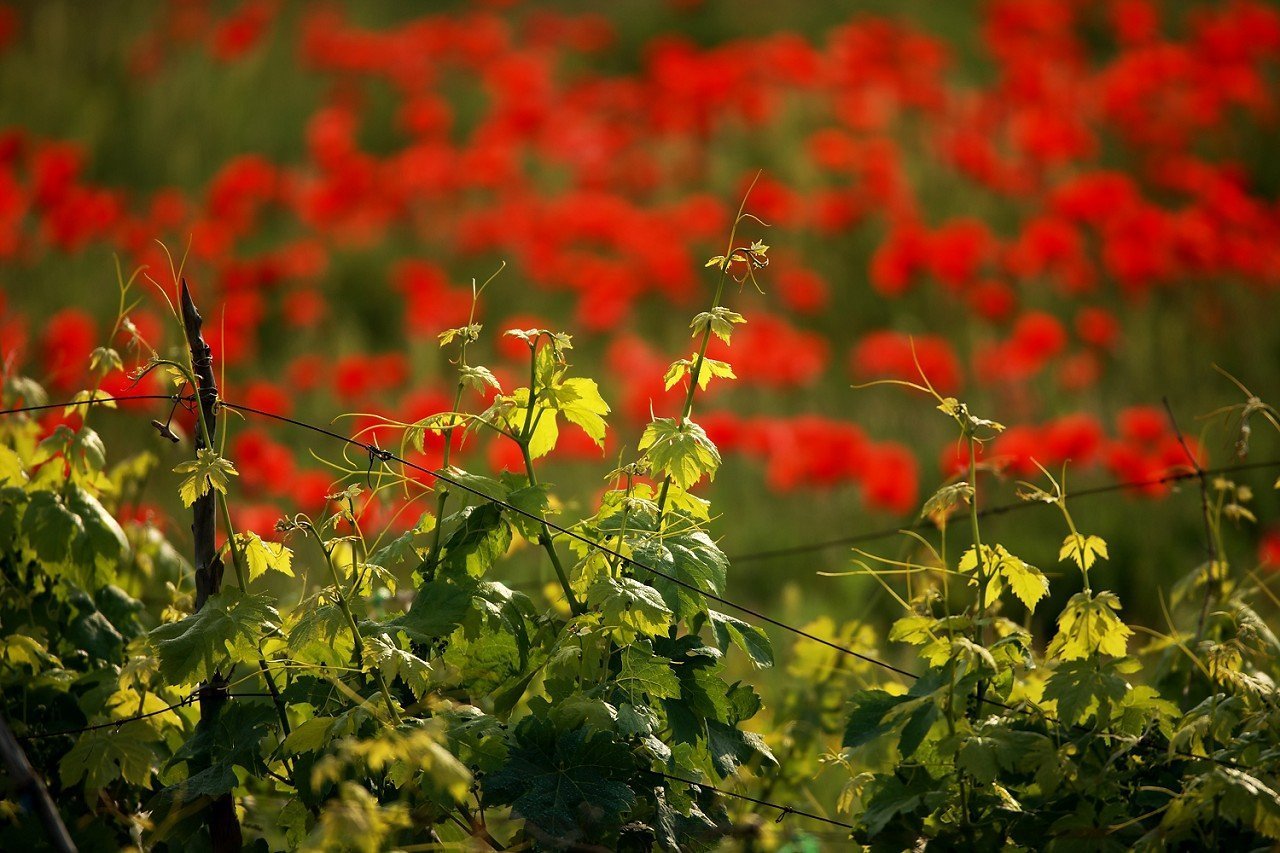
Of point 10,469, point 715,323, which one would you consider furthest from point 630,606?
point 10,469

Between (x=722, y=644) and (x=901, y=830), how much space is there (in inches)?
10.8

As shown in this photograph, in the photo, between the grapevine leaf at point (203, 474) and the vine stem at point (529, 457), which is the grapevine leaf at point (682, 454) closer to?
the vine stem at point (529, 457)

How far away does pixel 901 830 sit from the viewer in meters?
1.36

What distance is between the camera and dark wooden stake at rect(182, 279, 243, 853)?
1.40 meters

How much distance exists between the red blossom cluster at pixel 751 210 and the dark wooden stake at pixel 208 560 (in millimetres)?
1637

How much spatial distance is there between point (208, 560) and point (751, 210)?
3716 mm

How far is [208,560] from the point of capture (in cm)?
→ 144

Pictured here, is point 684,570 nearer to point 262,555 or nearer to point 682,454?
point 682,454

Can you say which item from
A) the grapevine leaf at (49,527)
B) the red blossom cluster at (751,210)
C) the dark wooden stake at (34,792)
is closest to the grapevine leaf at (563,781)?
the dark wooden stake at (34,792)

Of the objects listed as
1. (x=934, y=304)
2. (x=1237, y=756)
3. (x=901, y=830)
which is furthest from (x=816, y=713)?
(x=934, y=304)

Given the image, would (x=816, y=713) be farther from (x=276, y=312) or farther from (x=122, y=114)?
(x=122, y=114)

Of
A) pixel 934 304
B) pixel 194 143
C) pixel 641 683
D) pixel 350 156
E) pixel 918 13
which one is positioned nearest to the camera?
pixel 641 683

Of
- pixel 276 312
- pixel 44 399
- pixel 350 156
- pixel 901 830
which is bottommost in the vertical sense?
pixel 276 312

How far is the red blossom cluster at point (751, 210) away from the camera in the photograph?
3.75 m
